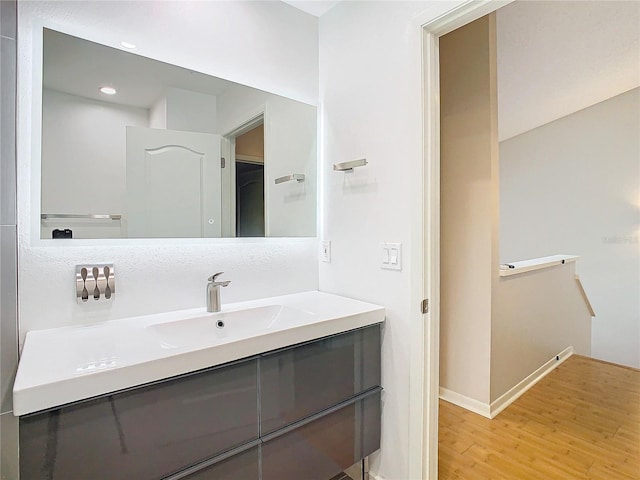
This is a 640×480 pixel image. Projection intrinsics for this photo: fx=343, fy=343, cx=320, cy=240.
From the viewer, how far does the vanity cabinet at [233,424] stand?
0.83 meters

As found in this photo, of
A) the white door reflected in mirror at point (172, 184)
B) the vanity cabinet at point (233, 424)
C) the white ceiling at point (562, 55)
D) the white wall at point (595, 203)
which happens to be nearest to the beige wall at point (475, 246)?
the white ceiling at point (562, 55)

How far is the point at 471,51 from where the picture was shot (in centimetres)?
240

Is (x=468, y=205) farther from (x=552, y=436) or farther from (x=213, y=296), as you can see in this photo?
(x=213, y=296)

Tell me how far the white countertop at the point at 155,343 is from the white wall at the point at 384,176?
0.52 ft

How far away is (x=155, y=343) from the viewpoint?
3.53 feet

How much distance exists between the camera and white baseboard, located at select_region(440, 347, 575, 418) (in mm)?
2330

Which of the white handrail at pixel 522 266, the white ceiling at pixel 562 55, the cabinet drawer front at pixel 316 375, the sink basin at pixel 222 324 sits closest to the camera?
the cabinet drawer front at pixel 316 375

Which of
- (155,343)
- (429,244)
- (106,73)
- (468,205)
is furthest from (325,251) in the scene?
(106,73)

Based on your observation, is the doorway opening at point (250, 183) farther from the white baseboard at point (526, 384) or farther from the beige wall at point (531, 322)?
the white baseboard at point (526, 384)

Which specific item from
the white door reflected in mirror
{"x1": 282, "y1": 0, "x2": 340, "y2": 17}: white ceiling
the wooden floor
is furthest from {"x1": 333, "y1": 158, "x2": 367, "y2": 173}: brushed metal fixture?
the wooden floor

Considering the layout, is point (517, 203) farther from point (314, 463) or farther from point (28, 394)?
point (28, 394)

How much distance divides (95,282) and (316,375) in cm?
90

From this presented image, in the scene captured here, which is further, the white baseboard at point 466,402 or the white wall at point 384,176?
the white baseboard at point 466,402

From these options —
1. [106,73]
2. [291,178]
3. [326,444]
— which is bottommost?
[326,444]
